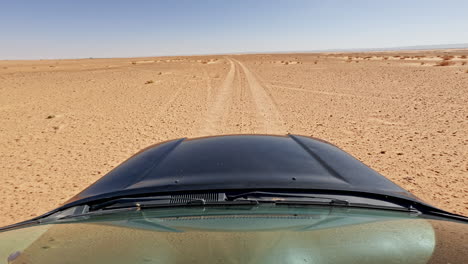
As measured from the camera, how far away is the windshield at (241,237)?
130 cm

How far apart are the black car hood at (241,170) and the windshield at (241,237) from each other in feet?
0.73

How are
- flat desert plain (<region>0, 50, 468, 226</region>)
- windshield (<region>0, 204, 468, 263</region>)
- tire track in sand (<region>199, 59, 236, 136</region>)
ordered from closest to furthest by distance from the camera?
windshield (<region>0, 204, 468, 263</region>) → flat desert plain (<region>0, 50, 468, 226</region>) → tire track in sand (<region>199, 59, 236, 136</region>)

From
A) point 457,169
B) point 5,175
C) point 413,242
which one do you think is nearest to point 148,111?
point 5,175

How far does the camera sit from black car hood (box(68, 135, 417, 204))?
2.01 metres

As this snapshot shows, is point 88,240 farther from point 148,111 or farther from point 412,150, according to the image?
point 148,111

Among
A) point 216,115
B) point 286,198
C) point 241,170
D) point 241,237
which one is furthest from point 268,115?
point 241,237

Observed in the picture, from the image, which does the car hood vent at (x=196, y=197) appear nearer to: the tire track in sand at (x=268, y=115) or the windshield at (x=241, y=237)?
the windshield at (x=241, y=237)

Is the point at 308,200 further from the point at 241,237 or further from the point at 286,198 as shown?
the point at 241,237

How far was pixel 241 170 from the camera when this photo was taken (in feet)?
7.29

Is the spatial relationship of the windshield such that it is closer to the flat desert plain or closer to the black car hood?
the black car hood

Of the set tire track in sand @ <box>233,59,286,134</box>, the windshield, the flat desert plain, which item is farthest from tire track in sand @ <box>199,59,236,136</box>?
the windshield

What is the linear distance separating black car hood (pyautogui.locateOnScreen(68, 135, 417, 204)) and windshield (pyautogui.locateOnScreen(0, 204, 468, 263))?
0.22m

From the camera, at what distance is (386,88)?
747 inches

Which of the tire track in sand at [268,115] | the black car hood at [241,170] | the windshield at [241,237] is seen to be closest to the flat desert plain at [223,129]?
the tire track in sand at [268,115]
